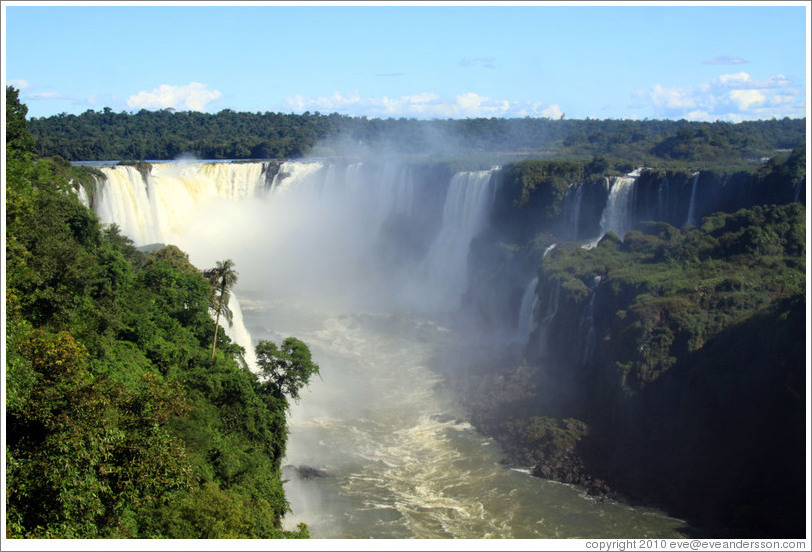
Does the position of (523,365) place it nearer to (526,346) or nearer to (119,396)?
(526,346)

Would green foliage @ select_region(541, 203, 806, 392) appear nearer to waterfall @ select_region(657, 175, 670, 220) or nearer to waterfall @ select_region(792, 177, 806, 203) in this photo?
waterfall @ select_region(792, 177, 806, 203)

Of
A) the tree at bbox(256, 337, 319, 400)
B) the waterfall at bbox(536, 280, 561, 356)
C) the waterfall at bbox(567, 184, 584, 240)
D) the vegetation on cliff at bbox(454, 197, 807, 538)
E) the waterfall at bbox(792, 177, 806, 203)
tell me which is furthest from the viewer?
the waterfall at bbox(567, 184, 584, 240)

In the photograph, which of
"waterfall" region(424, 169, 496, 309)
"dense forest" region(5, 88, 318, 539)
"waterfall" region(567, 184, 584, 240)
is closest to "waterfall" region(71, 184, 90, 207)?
"dense forest" region(5, 88, 318, 539)

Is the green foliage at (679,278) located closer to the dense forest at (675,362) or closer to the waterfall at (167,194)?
the dense forest at (675,362)

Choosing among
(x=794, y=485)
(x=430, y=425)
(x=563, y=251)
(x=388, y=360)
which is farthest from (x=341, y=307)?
(x=794, y=485)

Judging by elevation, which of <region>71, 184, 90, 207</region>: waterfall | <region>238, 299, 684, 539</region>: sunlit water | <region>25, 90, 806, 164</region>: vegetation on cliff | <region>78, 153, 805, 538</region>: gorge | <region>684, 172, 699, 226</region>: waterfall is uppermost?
<region>25, 90, 806, 164</region>: vegetation on cliff

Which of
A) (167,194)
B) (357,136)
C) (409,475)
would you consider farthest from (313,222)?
(409,475)

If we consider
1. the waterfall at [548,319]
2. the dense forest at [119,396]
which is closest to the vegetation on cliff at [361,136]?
the waterfall at [548,319]
